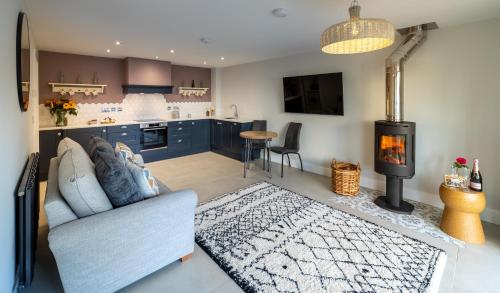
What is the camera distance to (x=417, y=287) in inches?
74.0

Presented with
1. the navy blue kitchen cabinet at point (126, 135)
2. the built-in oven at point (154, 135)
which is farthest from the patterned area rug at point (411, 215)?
the navy blue kitchen cabinet at point (126, 135)

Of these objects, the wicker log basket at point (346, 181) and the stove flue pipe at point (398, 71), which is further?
the wicker log basket at point (346, 181)

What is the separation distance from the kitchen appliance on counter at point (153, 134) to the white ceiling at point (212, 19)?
6.11 ft

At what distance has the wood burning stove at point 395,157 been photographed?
306cm

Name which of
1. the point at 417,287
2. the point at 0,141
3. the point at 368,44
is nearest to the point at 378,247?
the point at 417,287

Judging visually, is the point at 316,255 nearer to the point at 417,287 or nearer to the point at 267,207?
the point at 417,287

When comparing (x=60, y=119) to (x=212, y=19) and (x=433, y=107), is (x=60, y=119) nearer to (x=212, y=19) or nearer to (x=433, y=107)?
(x=212, y=19)

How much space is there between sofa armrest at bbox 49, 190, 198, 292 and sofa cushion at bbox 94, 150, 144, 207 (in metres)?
0.10

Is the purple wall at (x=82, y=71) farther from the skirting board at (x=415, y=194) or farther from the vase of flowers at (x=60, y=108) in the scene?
the skirting board at (x=415, y=194)

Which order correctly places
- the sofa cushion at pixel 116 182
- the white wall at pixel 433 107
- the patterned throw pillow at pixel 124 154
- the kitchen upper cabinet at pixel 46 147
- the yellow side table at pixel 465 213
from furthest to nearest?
the kitchen upper cabinet at pixel 46 147, the white wall at pixel 433 107, the yellow side table at pixel 465 213, the patterned throw pillow at pixel 124 154, the sofa cushion at pixel 116 182

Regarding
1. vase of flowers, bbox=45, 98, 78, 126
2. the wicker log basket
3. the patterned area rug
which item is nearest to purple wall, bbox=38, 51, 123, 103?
vase of flowers, bbox=45, 98, 78, 126

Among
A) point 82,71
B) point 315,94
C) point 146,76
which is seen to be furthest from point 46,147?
point 315,94

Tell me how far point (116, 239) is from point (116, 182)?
40cm

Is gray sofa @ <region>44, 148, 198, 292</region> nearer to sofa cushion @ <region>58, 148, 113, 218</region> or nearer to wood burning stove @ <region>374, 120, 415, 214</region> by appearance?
sofa cushion @ <region>58, 148, 113, 218</region>
